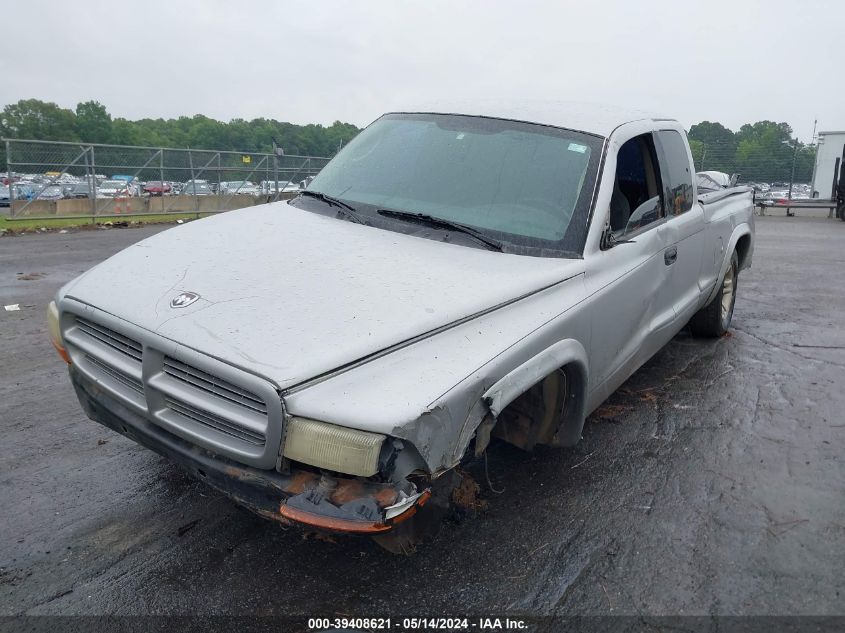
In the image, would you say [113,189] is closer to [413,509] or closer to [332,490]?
[332,490]

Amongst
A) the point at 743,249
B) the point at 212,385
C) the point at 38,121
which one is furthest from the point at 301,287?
the point at 38,121

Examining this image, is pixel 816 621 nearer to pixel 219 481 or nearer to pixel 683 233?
pixel 219 481

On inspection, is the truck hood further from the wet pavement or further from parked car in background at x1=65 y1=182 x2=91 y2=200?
parked car in background at x1=65 y1=182 x2=91 y2=200

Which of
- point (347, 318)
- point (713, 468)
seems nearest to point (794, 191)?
point (713, 468)

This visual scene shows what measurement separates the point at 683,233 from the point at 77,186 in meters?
15.1

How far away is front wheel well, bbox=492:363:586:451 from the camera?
9.82ft

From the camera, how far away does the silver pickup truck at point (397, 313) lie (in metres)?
2.13

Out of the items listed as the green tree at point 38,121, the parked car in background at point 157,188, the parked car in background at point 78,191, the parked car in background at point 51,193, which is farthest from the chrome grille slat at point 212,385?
the green tree at point 38,121

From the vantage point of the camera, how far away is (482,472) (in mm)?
3430

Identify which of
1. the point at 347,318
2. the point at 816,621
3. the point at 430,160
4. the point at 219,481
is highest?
the point at 430,160

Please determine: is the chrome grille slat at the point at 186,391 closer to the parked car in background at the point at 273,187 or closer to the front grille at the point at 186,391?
the front grille at the point at 186,391

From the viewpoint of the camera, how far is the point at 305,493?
2137 millimetres

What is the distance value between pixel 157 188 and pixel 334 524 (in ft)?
57.1

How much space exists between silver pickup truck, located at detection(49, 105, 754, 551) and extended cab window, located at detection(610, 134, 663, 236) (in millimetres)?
18
